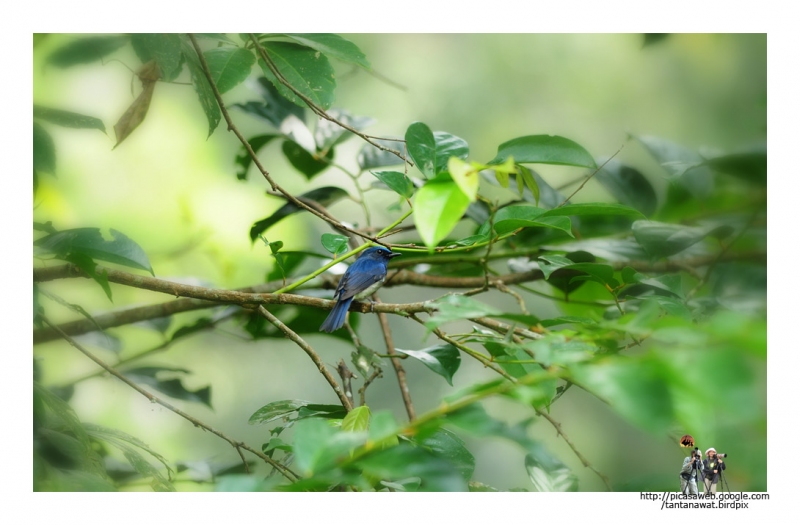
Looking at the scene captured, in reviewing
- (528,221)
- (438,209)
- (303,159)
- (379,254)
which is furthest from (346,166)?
(438,209)

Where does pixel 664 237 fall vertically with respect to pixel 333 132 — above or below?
below

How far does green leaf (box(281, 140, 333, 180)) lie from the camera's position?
1.50 meters

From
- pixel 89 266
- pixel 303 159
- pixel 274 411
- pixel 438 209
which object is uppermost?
pixel 303 159

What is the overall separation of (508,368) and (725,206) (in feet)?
2.13

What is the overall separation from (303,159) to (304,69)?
0.46m

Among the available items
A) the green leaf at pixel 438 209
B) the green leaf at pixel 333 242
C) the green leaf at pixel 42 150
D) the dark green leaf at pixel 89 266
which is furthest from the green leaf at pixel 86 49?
the green leaf at pixel 438 209

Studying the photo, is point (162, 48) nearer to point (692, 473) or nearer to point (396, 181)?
point (396, 181)

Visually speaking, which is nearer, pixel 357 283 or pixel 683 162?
pixel 683 162

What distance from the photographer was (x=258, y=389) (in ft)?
5.61

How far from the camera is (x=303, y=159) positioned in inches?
59.7

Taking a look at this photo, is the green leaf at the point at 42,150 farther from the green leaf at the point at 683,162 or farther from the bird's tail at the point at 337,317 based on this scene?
the green leaf at the point at 683,162

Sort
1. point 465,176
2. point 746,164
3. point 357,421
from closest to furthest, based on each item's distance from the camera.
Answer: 1. point 465,176
2. point 357,421
3. point 746,164

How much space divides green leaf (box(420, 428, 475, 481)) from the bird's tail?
45 centimetres

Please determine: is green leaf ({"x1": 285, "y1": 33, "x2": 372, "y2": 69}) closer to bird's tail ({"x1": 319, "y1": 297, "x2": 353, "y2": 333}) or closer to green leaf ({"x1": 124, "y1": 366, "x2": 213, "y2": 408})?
bird's tail ({"x1": 319, "y1": 297, "x2": 353, "y2": 333})
